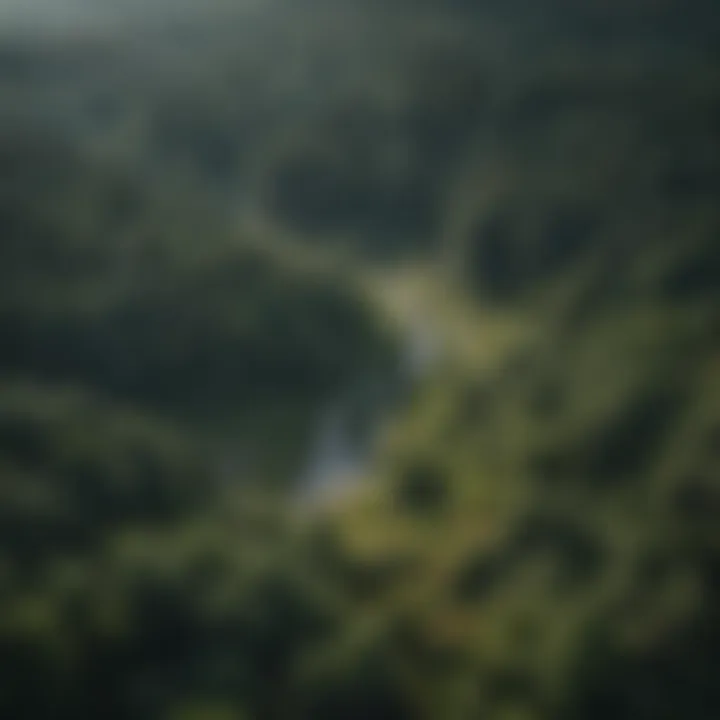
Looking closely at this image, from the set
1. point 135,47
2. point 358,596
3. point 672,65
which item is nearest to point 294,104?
point 135,47

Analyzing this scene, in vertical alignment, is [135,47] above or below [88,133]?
above

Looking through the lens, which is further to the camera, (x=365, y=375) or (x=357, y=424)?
(x=365, y=375)

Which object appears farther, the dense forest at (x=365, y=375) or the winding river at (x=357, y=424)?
the winding river at (x=357, y=424)

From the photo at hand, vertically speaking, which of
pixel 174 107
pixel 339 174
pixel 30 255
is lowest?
pixel 30 255

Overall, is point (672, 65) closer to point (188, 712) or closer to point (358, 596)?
point (358, 596)

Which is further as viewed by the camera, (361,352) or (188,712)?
(361,352)

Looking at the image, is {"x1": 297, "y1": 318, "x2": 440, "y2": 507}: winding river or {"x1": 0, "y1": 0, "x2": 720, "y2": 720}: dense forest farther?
{"x1": 297, "y1": 318, "x2": 440, "y2": 507}: winding river

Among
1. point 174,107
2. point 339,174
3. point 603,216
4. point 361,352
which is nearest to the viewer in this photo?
point 361,352

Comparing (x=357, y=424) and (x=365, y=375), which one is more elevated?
(x=365, y=375)
